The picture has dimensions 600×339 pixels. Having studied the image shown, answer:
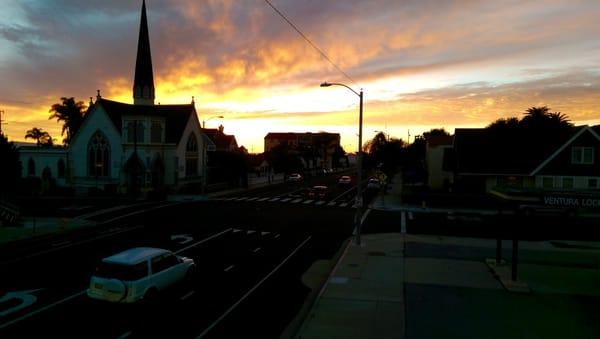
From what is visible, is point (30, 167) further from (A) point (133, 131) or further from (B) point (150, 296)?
(B) point (150, 296)

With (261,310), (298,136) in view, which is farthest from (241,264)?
(298,136)

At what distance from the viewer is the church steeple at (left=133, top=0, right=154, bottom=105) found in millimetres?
61719

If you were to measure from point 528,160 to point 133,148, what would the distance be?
146 feet

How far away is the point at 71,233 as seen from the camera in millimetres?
27672

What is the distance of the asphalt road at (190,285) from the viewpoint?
40.9ft

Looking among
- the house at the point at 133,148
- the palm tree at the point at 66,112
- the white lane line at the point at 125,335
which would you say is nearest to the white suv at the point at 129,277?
the white lane line at the point at 125,335

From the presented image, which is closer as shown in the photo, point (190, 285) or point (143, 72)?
point (190, 285)

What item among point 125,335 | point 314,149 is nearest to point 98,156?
point 125,335

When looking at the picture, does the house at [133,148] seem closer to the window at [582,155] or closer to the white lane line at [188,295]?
the white lane line at [188,295]

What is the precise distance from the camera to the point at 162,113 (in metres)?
57.3

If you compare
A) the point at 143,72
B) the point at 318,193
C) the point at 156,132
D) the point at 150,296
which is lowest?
the point at 150,296

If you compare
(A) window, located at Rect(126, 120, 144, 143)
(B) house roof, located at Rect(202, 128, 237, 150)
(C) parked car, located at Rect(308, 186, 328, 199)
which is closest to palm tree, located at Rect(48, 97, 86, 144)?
(B) house roof, located at Rect(202, 128, 237, 150)

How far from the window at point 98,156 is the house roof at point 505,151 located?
139ft

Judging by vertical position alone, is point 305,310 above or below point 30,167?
below
